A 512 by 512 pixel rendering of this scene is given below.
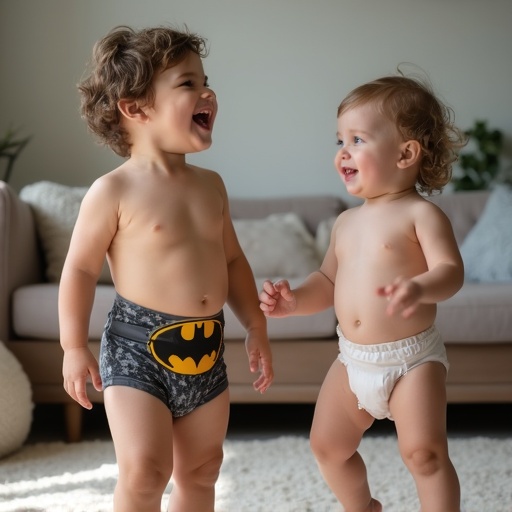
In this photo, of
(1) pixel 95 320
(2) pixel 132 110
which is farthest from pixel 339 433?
(1) pixel 95 320

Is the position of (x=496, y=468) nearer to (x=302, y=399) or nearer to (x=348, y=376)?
(x=302, y=399)

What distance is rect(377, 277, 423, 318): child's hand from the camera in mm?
1365

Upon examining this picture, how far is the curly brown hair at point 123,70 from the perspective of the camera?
1.58m

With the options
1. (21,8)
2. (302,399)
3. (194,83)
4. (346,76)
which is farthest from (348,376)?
(21,8)

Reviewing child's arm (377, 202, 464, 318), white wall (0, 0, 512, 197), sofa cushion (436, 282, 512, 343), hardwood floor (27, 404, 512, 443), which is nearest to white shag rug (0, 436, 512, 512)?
hardwood floor (27, 404, 512, 443)

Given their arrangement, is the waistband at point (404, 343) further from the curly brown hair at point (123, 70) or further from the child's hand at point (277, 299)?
the curly brown hair at point (123, 70)

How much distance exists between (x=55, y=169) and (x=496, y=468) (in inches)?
97.0

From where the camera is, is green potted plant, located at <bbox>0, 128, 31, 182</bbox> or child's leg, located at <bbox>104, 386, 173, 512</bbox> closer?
child's leg, located at <bbox>104, 386, 173, 512</bbox>

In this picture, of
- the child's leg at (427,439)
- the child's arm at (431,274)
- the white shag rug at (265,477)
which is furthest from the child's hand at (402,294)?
the white shag rug at (265,477)

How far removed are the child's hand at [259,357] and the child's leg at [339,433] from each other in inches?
4.4

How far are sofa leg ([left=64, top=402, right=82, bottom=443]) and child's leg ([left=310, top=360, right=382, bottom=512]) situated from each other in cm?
137

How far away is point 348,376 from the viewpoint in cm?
165

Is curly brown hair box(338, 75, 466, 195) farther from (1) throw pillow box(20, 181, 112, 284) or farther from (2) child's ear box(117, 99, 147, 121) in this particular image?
(1) throw pillow box(20, 181, 112, 284)

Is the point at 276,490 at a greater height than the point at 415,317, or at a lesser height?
lesser
